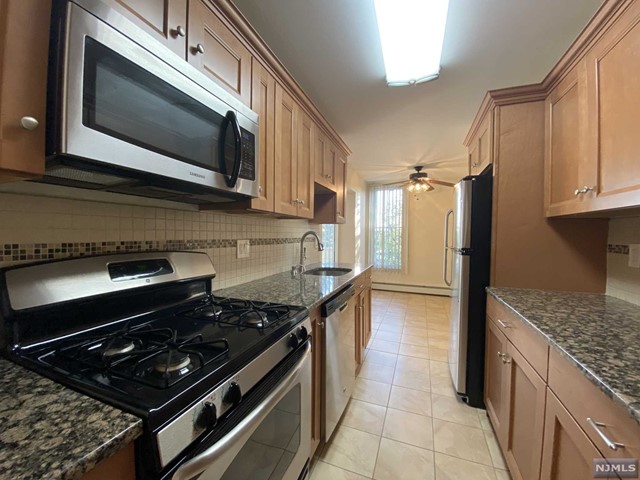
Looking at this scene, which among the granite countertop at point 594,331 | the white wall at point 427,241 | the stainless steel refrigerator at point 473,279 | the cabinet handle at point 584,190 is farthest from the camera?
the white wall at point 427,241

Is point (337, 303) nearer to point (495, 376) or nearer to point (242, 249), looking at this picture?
point (242, 249)

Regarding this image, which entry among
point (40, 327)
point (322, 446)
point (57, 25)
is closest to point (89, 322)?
point (40, 327)

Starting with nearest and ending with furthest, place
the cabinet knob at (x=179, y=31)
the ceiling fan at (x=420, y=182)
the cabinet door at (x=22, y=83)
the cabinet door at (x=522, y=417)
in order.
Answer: the cabinet door at (x=22, y=83)
the cabinet knob at (x=179, y=31)
the cabinet door at (x=522, y=417)
the ceiling fan at (x=420, y=182)

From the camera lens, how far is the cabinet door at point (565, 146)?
1302 mm

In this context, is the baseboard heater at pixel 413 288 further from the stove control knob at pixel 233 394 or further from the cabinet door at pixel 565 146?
the stove control knob at pixel 233 394

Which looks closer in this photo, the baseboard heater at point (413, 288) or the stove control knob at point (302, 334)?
the stove control knob at point (302, 334)

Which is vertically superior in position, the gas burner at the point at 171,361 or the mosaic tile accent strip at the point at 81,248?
the mosaic tile accent strip at the point at 81,248

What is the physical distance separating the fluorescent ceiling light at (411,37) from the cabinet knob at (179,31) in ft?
2.93

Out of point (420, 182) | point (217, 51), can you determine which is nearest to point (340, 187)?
point (420, 182)

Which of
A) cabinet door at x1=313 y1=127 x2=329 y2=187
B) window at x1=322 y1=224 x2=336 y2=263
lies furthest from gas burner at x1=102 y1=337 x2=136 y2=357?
window at x1=322 y1=224 x2=336 y2=263

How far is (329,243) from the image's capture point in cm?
396

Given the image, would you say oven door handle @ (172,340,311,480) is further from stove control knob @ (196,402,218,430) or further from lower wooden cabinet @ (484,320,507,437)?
lower wooden cabinet @ (484,320,507,437)

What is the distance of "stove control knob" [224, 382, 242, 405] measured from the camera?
0.69m

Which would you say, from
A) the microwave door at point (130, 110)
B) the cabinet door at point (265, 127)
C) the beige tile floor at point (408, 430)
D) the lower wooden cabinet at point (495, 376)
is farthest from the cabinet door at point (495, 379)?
the microwave door at point (130, 110)
